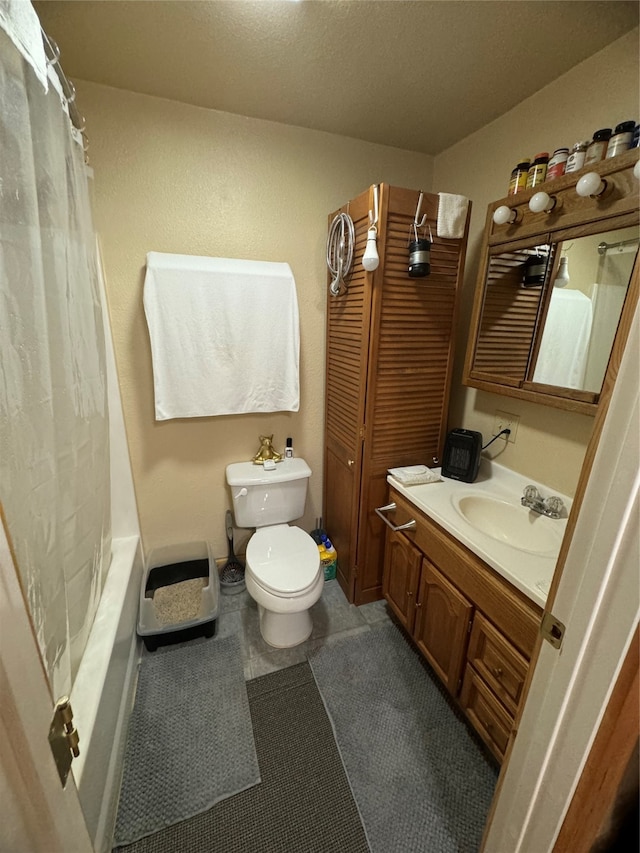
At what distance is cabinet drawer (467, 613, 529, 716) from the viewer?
1005mm

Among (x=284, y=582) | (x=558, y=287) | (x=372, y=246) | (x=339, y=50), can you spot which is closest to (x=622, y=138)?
(x=558, y=287)

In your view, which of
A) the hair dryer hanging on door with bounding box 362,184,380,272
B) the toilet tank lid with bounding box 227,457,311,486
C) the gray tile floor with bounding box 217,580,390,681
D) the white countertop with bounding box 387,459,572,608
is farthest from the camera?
the toilet tank lid with bounding box 227,457,311,486

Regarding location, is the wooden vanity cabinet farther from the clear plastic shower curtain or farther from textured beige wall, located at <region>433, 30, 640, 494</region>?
the clear plastic shower curtain

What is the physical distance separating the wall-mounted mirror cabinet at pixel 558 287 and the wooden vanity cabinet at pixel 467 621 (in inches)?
25.4

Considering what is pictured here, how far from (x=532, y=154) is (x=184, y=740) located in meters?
2.66

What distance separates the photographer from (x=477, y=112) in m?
1.45

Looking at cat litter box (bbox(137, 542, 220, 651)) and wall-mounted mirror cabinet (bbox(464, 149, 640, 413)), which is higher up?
wall-mounted mirror cabinet (bbox(464, 149, 640, 413))

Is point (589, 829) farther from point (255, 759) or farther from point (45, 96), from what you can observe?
point (45, 96)

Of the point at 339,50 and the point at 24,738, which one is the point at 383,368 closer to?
the point at 339,50

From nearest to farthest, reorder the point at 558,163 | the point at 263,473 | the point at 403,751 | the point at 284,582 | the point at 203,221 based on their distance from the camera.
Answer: the point at 558,163 → the point at 403,751 → the point at 284,582 → the point at 203,221 → the point at 263,473

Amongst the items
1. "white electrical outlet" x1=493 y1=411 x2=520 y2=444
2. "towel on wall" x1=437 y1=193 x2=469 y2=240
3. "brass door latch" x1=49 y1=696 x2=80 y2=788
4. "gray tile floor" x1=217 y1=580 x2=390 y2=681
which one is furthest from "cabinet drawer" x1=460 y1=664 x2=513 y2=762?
"towel on wall" x1=437 y1=193 x2=469 y2=240

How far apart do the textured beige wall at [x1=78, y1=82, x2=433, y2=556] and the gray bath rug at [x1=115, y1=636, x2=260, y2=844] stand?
0.63 meters

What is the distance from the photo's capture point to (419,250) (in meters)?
1.35

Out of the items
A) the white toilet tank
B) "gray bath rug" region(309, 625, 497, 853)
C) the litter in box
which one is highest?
the white toilet tank
